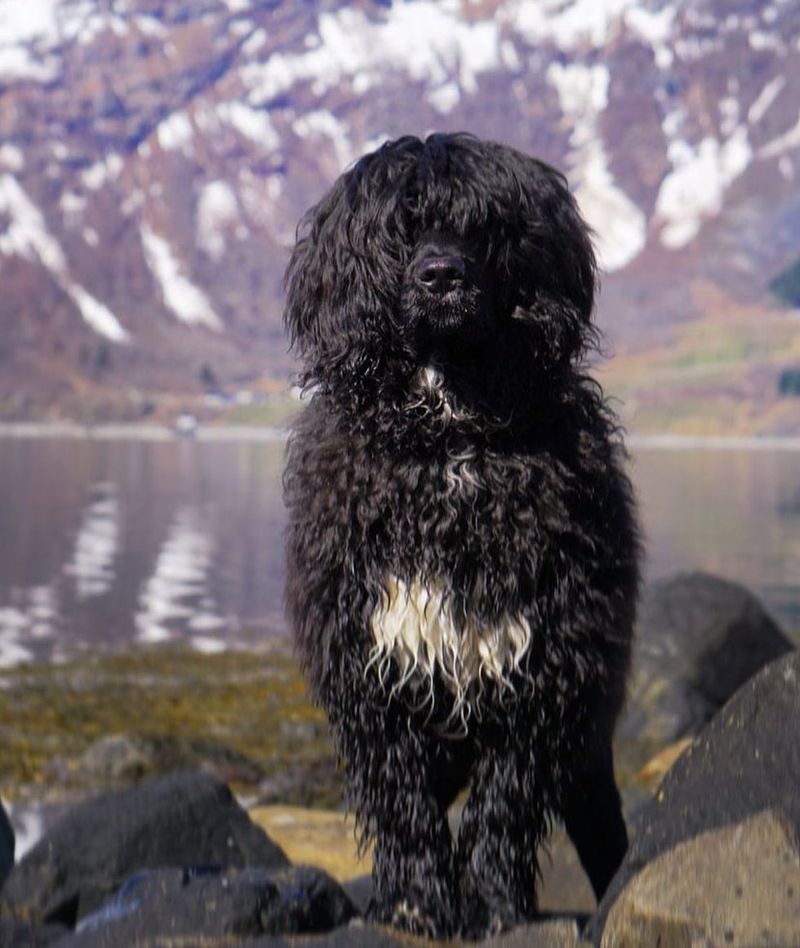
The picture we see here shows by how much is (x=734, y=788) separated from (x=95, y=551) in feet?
88.0

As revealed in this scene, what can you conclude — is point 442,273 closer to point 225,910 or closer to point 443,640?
point 443,640

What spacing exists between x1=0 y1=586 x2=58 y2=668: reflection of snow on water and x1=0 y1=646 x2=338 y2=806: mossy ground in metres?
0.87

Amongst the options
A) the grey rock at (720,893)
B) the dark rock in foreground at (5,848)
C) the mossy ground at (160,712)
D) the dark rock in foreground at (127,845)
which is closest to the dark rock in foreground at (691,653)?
the mossy ground at (160,712)

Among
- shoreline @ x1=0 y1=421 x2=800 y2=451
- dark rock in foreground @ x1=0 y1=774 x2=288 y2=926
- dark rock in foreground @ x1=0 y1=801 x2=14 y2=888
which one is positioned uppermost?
dark rock in foreground @ x1=0 y1=774 x2=288 y2=926

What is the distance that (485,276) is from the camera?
17.1 ft

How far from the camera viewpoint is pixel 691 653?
12438 mm

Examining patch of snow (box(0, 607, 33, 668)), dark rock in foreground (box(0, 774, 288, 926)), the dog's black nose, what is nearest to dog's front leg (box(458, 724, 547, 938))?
the dog's black nose

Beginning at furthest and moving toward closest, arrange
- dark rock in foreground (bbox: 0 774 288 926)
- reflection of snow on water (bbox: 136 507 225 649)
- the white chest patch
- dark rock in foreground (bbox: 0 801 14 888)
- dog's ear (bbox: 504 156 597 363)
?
reflection of snow on water (bbox: 136 507 225 649), dark rock in foreground (bbox: 0 801 14 888), dark rock in foreground (bbox: 0 774 288 926), dog's ear (bbox: 504 156 597 363), the white chest patch

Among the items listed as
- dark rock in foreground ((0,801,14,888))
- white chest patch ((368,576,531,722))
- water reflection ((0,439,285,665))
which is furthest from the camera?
water reflection ((0,439,285,665))

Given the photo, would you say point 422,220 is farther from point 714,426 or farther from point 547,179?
point 714,426

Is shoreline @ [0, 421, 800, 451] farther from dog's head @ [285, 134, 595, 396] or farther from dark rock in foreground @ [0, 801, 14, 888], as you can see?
dog's head @ [285, 134, 595, 396]

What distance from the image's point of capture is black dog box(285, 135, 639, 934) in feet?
17.0

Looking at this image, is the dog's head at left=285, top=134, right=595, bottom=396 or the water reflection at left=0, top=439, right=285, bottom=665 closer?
the dog's head at left=285, top=134, right=595, bottom=396

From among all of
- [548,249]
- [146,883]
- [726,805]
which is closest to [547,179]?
[548,249]
